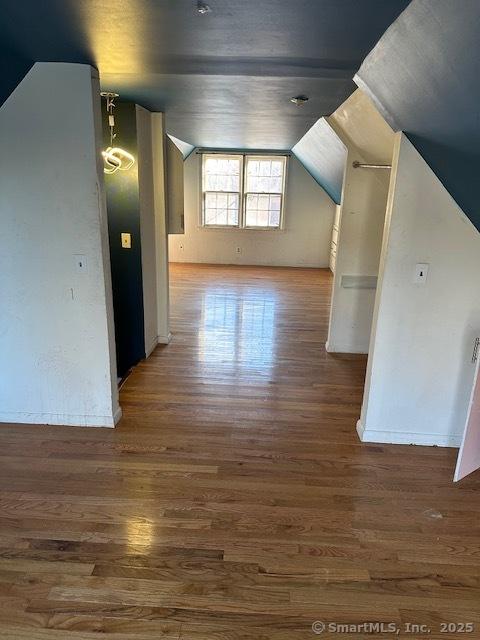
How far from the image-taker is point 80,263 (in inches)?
105

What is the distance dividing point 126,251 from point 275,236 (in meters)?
5.70

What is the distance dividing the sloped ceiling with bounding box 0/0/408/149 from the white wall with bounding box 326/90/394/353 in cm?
65

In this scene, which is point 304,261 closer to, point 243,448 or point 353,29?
point 243,448

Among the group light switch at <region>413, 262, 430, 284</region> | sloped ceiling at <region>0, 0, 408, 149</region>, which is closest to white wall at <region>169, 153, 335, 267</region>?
sloped ceiling at <region>0, 0, 408, 149</region>

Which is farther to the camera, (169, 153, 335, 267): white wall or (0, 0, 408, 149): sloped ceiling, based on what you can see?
(169, 153, 335, 267): white wall

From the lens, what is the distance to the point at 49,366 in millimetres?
2869

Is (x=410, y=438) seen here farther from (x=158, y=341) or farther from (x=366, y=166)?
(x=158, y=341)

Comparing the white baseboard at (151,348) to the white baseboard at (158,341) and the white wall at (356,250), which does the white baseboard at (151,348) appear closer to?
the white baseboard at (158,341)

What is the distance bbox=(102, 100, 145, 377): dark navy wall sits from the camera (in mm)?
3576

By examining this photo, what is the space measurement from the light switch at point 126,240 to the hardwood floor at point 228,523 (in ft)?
4.13

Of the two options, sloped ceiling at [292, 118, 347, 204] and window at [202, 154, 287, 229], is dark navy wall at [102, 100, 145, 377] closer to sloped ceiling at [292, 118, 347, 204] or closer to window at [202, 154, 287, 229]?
sloped ceiling at [292, 118, 347, 204]

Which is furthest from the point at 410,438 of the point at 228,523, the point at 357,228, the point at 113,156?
the point at 113,156

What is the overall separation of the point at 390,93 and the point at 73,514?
8.70 ft

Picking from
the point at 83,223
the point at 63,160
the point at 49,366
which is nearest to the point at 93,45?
the point at 63,160
